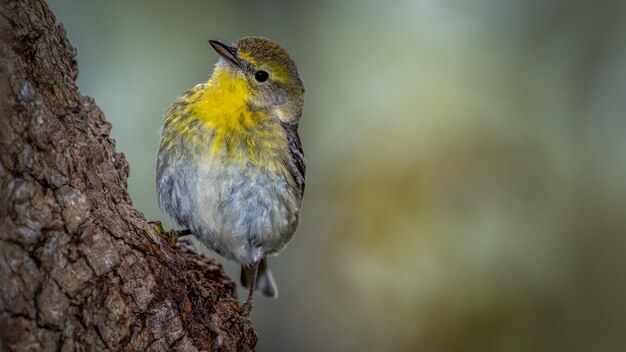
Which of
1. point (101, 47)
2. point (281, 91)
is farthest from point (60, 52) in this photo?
point (101, 47)

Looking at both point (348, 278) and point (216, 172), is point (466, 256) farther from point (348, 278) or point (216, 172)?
point (216, 172)

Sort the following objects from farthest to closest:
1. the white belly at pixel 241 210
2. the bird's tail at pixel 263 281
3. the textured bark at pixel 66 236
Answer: the bird's tail at pixel 263 281 → the white belly at pixel 241 210 → the textured bark at pixel 66 236

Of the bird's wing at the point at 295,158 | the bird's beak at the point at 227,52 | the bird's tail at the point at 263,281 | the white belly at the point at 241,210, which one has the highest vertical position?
the bird's beak at the point at 227,52

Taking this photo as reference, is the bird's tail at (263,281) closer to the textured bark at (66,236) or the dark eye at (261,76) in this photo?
the dark eye at (261,76)

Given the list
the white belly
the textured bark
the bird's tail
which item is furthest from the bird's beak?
the textured bark

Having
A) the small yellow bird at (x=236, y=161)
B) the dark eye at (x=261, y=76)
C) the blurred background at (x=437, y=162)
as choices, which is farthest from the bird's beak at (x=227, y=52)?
the blurred background at (x=437, y=162)

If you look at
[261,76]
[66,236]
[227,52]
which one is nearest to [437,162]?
[261,76]

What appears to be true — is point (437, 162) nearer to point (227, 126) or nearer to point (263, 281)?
point (263, 281)
